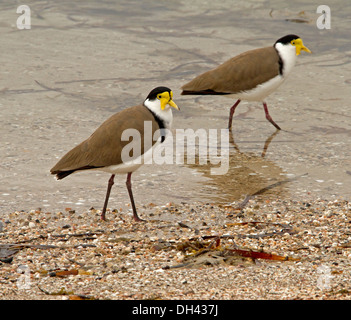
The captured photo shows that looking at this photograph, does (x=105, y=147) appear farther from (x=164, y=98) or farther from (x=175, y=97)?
(x=175, y=97)

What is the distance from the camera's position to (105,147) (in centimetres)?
716

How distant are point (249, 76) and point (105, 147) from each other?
3.80 metres

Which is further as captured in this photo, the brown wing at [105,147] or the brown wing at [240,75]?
the brown wing at [240,75]

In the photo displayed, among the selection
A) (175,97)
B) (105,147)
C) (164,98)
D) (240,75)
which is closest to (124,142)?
(105,147)

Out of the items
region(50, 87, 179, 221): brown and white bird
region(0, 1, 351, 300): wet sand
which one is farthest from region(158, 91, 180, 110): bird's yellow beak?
region(0, 1, 351, 300): wet sand

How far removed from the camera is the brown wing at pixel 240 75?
10.4 m

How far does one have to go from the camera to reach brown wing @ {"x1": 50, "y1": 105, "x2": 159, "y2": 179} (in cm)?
711

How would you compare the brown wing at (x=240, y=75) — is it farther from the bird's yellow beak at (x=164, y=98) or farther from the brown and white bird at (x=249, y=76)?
the bird's yellow beak at (x=164, y=98)

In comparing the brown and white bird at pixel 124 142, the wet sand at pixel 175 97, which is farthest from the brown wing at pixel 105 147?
the wet sand at pixel 175 97

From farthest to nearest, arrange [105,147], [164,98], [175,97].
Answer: [175,97]
[164,98]
[105,147]

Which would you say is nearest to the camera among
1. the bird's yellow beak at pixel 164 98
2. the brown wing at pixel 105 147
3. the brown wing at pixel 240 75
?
the brown wing at pixel 105 147

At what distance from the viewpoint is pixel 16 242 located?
6.55 m

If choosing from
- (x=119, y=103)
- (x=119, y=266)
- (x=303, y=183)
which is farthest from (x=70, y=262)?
(x=119, y=103)
